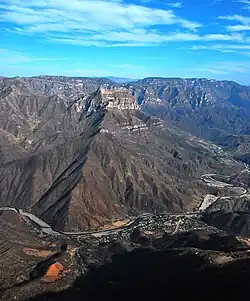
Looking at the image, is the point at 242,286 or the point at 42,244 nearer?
the point at 242,286

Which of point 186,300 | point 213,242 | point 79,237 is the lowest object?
point 79,237

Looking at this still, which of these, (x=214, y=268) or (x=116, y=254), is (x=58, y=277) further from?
(x=214, y=268)

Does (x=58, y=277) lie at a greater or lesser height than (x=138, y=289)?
lesser

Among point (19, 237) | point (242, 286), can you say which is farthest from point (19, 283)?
point (242, 286)

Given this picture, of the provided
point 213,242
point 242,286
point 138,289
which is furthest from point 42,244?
point 242,286

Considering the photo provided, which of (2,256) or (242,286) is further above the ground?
(242,286)

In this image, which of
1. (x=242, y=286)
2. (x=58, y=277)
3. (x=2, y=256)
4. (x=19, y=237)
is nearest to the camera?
(x=242, y=286)

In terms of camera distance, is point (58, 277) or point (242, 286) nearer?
point (242, 286)

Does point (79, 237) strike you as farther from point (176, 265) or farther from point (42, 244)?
point (176, 265)

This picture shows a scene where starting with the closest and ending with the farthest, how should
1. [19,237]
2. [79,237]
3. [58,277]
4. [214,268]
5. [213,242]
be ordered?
[214,268] → [58,277] → [213,242] → [19,237] → [79,237]
